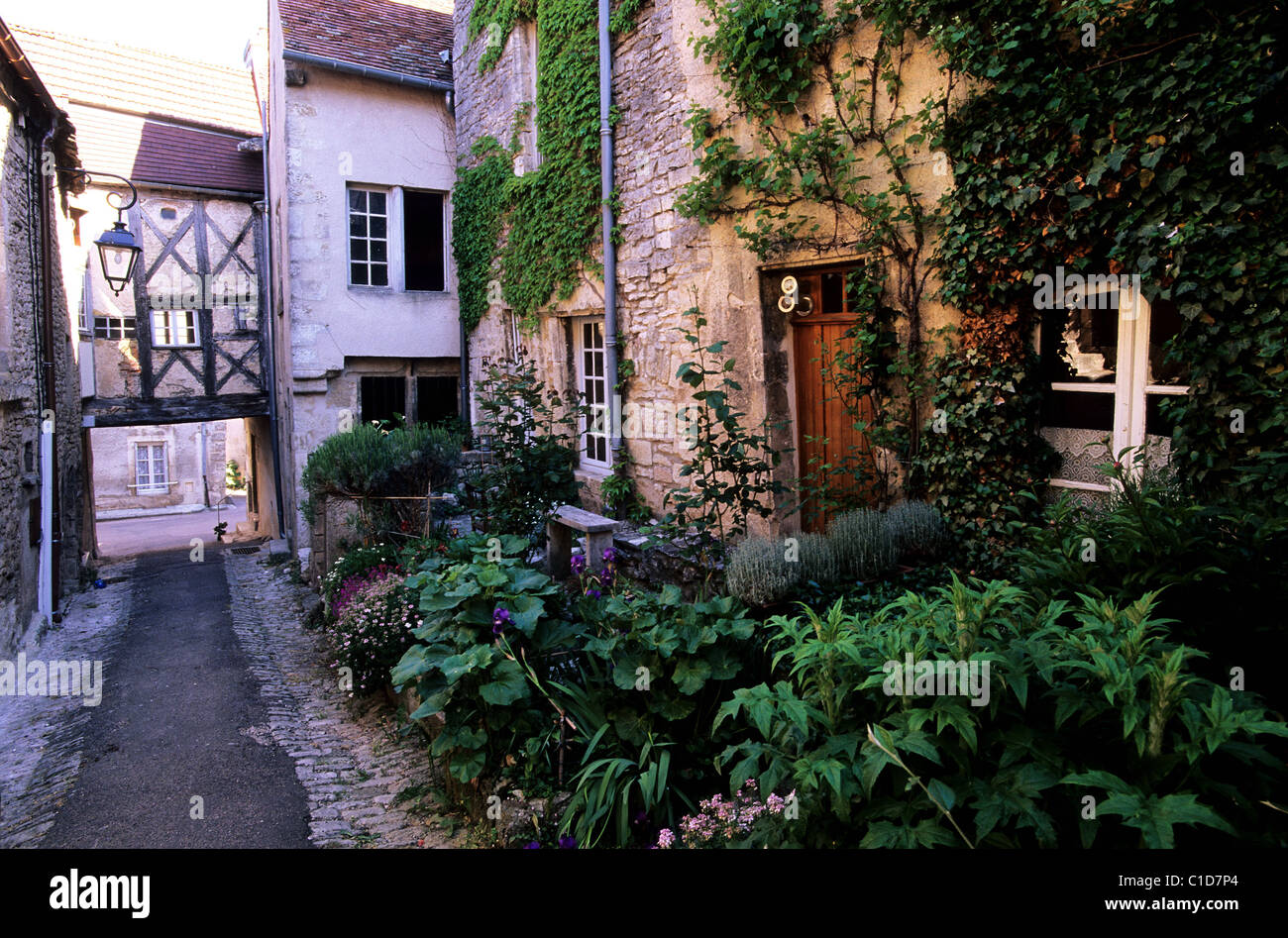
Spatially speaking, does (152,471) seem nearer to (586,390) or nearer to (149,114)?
(149,114)

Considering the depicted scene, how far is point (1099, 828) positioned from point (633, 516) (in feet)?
18.4

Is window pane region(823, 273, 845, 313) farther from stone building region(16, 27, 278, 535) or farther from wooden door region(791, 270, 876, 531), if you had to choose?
stone building region(16, 27, 278, 535)

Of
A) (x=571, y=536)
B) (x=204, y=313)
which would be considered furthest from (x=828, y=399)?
(x=204, y=313)

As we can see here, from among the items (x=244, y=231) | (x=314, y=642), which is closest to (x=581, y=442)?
(x=314, y=642)

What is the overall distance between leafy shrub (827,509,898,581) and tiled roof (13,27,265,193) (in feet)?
41.6

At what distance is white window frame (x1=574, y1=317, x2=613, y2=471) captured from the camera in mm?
Answer: 8419

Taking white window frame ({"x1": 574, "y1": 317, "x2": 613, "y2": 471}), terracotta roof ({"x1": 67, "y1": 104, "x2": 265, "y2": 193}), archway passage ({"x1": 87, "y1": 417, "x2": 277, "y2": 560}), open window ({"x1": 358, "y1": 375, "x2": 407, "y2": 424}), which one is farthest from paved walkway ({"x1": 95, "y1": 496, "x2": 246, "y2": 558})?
white window frame ({"x1": 574, "y1": 317, "x2": 613, "y2": 471})

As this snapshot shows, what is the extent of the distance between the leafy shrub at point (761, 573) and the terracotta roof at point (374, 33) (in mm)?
9555

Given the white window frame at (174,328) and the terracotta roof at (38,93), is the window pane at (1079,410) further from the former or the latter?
the white window frame at (174,328)

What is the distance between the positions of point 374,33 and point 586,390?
270 inches

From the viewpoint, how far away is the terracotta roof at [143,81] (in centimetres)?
1236

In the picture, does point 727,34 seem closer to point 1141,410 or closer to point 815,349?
point 815,349

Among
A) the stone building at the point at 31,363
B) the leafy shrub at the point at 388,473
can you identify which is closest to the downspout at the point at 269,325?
the stone building at the point at 31,363
